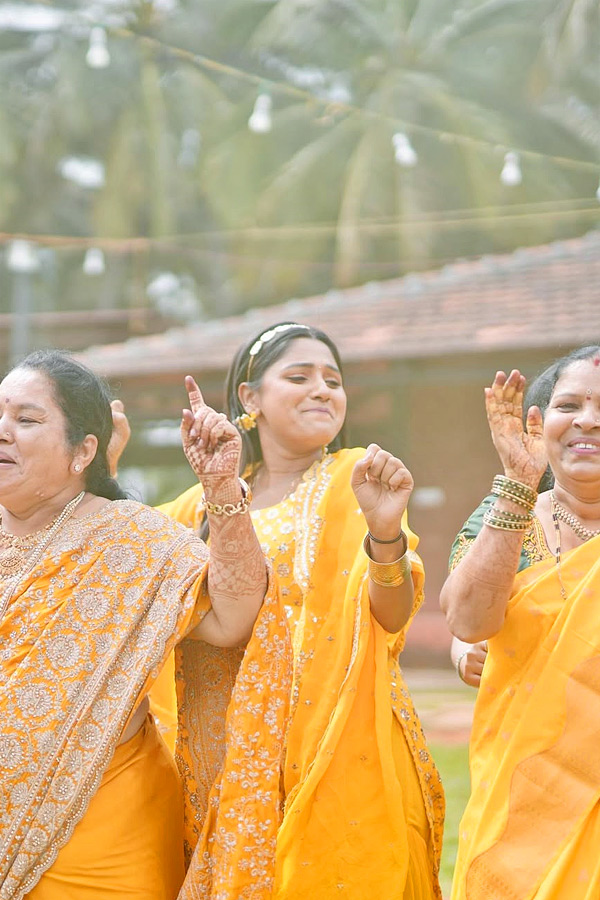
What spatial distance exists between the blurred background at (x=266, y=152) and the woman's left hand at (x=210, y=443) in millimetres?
15164

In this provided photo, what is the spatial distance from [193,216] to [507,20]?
6664 mm

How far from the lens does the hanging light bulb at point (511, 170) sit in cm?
2088

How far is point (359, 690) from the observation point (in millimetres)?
3332

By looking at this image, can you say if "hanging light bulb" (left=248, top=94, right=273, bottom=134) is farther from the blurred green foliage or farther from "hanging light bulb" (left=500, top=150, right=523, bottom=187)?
"hanging light bulb" (left=500, top=150, right=523, bottom=187)

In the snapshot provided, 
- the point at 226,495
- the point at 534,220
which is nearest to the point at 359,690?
the point at 226,495

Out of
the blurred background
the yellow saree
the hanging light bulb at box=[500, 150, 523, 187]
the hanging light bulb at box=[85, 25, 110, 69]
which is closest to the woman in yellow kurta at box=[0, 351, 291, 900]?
the yellow saree

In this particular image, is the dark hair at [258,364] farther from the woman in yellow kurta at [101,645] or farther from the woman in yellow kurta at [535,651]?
the woman in yellow kurta at [535,651]

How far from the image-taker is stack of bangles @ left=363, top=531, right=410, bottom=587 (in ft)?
10.2

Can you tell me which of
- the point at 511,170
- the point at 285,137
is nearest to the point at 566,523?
the point at 511,170

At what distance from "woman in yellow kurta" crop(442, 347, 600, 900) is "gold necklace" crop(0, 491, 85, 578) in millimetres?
951

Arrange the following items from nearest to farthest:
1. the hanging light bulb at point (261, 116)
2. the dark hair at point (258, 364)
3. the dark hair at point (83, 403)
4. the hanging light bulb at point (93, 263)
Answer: the dark hair at point (83, 403) → the dark hair at point (258, 364) → the hanging light bulb at point (93, 263) → the hanging light bulb at point (261, 116)

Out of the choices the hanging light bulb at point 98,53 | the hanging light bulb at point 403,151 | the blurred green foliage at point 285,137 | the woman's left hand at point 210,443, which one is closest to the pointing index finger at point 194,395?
the woman's left hand at point 210,443

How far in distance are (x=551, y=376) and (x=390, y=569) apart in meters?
0.65

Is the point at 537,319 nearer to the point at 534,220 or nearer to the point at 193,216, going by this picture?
the point at 534,220
